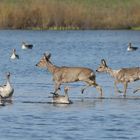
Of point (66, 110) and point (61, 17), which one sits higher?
point (66, 110)

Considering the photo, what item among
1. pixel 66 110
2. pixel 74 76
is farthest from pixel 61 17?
pixel 66 110

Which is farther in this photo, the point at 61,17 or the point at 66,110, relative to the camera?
the point at 61,17

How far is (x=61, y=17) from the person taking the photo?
58781mm

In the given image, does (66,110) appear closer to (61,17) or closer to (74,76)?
(74,76)

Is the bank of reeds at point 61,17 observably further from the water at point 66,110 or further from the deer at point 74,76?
the deer at point 74,76

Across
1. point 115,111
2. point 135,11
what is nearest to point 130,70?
point 115,111

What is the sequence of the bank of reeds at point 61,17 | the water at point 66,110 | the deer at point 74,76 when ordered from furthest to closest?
1. the bank of reeds at point 61,17
2. the deer at point 74,76
3. the water at point 66,110

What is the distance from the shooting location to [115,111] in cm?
2034

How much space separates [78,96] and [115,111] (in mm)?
3106

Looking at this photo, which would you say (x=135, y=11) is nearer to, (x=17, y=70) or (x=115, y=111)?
(x=17, y=70)

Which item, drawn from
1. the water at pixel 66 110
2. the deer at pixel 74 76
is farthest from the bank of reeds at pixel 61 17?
the deer at pixel 74 76

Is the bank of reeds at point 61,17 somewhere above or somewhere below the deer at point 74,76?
below

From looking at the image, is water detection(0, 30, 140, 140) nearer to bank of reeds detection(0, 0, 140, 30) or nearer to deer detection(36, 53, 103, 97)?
deer detection(36, 53, 103, 97)

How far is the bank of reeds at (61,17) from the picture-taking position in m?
58.3
